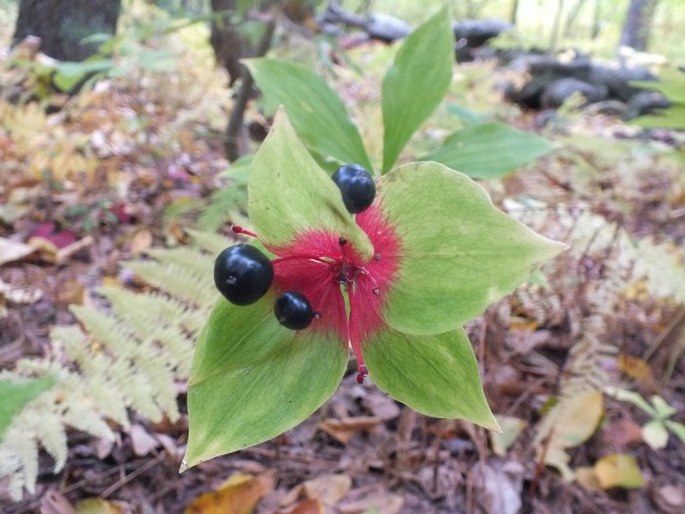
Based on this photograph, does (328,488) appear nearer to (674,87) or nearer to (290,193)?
(290,193)

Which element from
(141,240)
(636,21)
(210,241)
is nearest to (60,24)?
(141,240)

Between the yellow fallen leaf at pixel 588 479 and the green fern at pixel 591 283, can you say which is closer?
the yellow fallen leaf at pixel 588 479

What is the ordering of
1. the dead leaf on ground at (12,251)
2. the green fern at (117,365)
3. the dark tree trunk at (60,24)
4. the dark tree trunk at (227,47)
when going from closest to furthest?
1. the green fern at (117,365)
2. the dead leaf on ground at (12,251)
3. the dark tree trunk at (227,47)
4. the dark tree trunk at (60,24)

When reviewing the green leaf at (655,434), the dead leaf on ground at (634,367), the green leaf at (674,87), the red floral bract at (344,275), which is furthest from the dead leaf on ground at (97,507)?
the green leaf at (674,87)

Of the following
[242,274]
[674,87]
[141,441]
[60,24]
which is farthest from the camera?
[60,24]

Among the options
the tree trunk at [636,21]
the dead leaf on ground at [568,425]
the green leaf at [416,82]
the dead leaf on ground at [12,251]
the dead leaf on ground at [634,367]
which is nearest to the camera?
the green leaf at [416,82]

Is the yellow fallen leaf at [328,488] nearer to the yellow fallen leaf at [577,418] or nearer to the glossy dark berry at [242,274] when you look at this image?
the yellow fallen leaf at [577,418]

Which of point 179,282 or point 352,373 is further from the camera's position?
point 352,373
